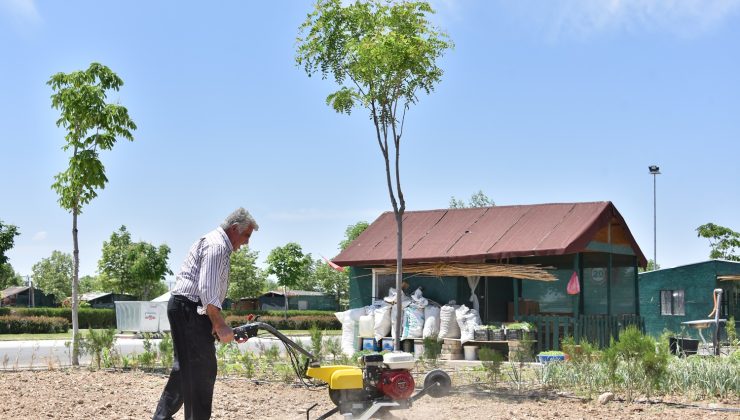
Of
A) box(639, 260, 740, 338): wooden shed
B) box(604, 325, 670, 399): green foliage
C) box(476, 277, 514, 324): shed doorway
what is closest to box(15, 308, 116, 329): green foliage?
box(639, 260, 740, 338): wooden shed

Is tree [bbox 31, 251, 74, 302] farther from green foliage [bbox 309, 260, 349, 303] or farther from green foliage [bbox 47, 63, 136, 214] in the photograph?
green foliage [bbox 47, 63, 136, 214]

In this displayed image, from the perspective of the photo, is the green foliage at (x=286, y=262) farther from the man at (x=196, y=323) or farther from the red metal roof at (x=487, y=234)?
the man at (x=196, y=323)

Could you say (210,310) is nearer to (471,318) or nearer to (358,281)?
(471,318)

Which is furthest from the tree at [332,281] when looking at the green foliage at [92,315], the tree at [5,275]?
the green foliage at [92,315]

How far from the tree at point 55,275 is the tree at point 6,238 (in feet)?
145

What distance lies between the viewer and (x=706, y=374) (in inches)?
402

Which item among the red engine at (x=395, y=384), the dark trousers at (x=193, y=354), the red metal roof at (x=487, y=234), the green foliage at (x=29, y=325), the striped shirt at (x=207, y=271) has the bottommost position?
the green foliage at (x=29, y=325)

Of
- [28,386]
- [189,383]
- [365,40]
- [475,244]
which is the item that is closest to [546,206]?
[475,244]

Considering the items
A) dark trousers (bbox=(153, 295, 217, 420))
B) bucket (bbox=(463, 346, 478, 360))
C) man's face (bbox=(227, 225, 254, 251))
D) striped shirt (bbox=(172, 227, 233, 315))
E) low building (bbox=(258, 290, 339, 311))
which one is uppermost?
man's face (bbox=(227, 225, 254, 251))

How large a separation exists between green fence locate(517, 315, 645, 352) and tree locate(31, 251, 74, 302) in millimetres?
74824

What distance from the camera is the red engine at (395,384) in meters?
8.05

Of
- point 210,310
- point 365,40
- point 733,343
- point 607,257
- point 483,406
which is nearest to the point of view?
point 210,310

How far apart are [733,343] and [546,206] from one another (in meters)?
7.17

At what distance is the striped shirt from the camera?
21.8 feet
